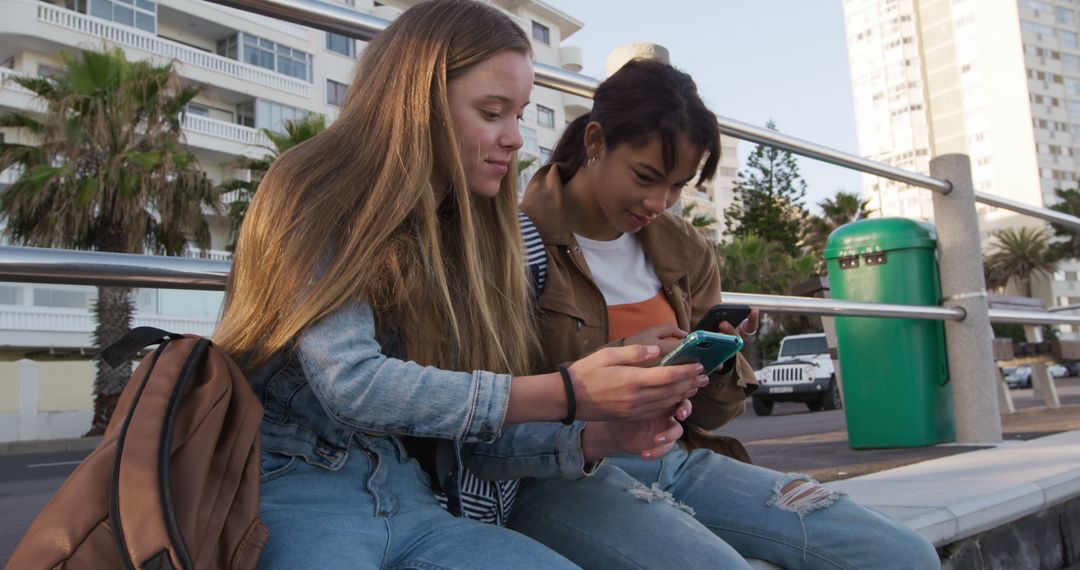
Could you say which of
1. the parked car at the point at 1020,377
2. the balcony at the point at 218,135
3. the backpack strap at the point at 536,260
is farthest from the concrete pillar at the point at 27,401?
the parked car at the point at 1020,377

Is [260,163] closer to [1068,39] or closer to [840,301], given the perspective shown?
[840,301]

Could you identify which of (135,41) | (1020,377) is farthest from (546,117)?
(1020,377)

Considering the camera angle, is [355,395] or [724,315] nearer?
[355,395]

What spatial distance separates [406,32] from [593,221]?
31.3 inches

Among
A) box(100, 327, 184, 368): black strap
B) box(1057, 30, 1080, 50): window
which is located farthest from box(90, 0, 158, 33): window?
box(1057, 30, 1080, 50): window

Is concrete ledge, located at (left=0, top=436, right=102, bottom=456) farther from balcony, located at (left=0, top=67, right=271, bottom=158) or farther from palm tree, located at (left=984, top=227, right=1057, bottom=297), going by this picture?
palm tree, located at (left=984, top=227, right=1057, bottom=297)

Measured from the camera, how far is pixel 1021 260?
57.6 meters

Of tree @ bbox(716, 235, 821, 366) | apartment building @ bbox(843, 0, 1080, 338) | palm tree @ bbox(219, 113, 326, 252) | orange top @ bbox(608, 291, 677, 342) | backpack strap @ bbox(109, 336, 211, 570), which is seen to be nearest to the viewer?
backpack strap @ bbox(109, 336, 211, 570)

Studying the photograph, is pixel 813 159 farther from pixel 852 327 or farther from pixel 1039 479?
pixel 852 327

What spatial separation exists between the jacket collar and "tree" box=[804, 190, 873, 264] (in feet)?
131

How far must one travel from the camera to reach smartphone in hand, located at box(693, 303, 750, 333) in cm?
161

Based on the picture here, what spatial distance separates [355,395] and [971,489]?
6.42ft

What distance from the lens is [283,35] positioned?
3145cm

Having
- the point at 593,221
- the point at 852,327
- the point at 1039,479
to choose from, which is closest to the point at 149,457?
the point at 593,221
